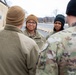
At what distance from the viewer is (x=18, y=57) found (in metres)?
3.29

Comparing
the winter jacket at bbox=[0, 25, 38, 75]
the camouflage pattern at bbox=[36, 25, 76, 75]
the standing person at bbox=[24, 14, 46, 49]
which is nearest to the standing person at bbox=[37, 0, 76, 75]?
the camouflage pattern at bbox=[36, 25, 76, 75]

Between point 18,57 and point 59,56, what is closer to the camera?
point 59,56

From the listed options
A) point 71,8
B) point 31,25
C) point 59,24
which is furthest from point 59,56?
point 59,24

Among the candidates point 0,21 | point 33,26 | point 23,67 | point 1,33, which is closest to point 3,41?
point 1,33

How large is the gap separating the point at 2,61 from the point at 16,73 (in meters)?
0.21

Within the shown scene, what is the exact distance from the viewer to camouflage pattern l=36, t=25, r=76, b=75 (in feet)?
8.56

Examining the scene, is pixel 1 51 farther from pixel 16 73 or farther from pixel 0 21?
pixel 0 21

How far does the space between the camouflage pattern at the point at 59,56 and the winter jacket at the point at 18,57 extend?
63 cm

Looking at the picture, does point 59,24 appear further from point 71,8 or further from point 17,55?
point 71,8

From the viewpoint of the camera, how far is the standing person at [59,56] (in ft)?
8.56

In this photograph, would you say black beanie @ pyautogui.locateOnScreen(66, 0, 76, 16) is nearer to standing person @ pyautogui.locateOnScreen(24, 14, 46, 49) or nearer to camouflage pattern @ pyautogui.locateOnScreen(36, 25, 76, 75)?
camouflage pattern @ pyautogui.locateOnScreen(36, 25, 76, 75)

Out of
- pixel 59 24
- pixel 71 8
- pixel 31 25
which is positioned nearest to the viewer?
pixel 71 8

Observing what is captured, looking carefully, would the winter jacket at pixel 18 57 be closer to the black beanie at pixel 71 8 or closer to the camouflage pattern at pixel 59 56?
the camouflage pattern at pixel 59 56

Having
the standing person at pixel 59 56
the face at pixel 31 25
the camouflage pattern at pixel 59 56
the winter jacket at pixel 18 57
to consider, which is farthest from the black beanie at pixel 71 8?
the face at pixel 31 25
